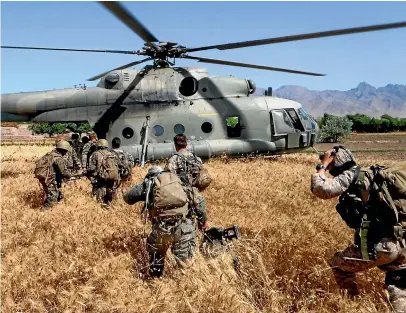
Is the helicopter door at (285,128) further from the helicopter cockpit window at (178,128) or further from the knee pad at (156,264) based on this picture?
the knee pad at (156,264)

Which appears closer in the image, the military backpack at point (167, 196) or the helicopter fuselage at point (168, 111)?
the military backpack at point (167, 196)

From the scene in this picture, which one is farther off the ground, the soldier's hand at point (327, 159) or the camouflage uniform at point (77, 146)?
the soldier's hand at point (327, 159)

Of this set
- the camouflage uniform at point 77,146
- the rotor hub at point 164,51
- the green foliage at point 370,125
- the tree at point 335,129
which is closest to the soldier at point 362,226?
the rotor hub at point 164,51

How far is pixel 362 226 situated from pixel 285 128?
411 inches

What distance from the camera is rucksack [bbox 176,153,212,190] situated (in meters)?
5.88

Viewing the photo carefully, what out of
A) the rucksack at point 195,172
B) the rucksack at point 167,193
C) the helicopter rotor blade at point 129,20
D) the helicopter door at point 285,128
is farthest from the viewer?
the helicopter door at point 285,128

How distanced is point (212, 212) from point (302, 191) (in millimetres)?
2581

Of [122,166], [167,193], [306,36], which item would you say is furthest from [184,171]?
[306,36]

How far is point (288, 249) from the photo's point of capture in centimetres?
529

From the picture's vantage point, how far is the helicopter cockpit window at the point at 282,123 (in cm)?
1420

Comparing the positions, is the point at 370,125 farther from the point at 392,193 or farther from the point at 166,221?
the point at 392,193

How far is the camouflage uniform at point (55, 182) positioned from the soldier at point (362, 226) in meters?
6.40

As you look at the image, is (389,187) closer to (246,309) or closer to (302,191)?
(246,309)

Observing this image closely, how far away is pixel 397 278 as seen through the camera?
397cm
